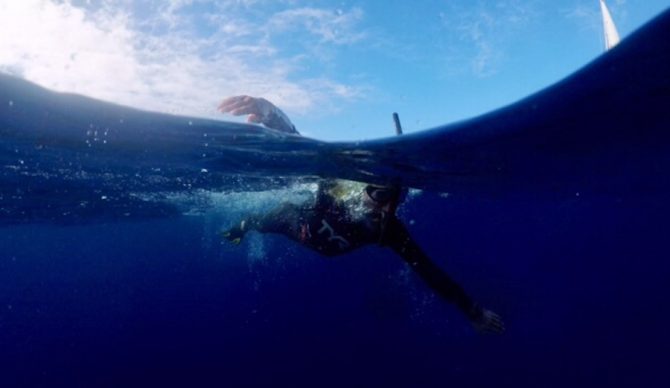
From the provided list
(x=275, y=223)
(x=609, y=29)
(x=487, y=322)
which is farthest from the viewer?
(x=275, y=223)

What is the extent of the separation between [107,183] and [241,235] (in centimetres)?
965

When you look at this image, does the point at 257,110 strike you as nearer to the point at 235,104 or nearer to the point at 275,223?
the point at 235,104

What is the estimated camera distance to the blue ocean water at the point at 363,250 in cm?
895

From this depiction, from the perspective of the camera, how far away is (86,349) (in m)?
79.2

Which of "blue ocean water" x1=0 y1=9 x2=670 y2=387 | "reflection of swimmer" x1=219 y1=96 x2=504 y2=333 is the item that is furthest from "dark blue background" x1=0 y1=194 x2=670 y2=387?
"reflection of swimmer" x1=219 y1=96 x2=504 y2=333

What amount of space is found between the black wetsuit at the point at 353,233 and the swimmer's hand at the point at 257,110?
6.62 ft

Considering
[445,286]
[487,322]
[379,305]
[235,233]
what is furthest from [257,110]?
[379,305]

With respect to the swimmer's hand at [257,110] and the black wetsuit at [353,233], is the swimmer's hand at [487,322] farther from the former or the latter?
the swimmer's hand at [257,110]

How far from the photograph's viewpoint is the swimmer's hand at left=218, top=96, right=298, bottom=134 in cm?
638

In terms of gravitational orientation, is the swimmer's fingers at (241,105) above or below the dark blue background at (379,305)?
above

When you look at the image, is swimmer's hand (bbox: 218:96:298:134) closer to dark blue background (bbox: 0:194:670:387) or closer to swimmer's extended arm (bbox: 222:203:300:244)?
swimmer's extended arm (bbox: 222:203:300:244)

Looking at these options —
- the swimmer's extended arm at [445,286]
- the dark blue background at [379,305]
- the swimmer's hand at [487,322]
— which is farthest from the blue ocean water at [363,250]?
the swimmer's hand at [487,322]

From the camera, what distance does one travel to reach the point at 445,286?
6.13 meters

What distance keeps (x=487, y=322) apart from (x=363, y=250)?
2020 inches
